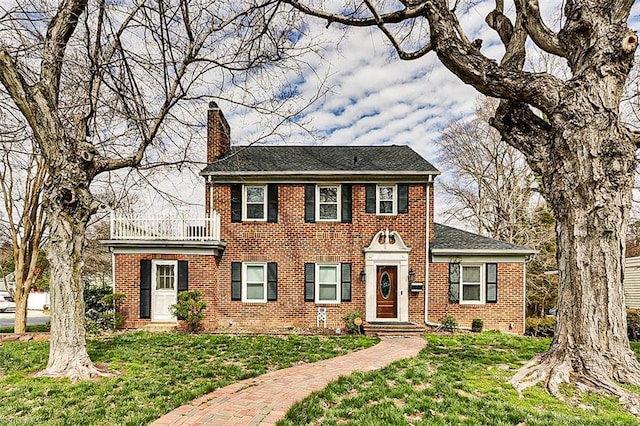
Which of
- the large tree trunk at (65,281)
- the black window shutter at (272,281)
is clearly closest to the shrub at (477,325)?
the black window shutter at (272,281)

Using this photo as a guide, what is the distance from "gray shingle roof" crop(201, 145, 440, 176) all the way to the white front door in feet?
10.4

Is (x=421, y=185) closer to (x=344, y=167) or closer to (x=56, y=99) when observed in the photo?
(x=344, y=167)

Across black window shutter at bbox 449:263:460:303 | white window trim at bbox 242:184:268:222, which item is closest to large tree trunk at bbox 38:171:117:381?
white window trim at bbox 242:184:268:222

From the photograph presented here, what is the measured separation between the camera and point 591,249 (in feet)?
18.2

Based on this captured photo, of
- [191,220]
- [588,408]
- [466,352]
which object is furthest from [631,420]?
[191,220]

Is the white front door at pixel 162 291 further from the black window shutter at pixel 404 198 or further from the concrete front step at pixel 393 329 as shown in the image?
the black window shutter at pixel 404 198

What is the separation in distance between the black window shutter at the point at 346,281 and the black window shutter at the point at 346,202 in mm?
1504

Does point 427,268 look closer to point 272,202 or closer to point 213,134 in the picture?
point 272,202

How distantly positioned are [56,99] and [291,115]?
386cm

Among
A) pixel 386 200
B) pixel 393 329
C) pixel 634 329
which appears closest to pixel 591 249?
pixel 393 329

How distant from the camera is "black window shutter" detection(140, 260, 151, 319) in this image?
12078mm

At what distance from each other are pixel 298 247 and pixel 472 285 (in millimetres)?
5759

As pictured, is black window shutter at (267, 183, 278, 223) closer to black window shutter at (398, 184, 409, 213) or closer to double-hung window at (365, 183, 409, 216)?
double-hung window at (365, 183, 409, 216)

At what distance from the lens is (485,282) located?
41.3 ft
